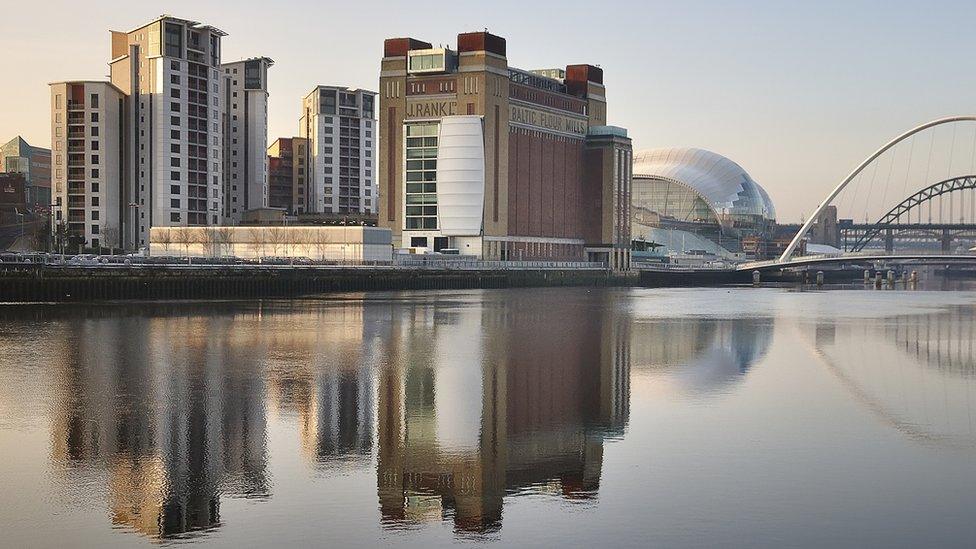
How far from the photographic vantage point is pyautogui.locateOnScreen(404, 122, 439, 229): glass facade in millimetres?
142125

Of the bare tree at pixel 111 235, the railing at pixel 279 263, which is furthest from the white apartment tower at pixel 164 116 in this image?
the railing at pixel 279 263

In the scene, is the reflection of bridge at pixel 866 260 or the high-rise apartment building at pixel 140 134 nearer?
the high-rise apartment building at pixel 140 134

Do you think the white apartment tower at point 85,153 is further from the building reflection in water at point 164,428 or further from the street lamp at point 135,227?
the building reflection in water at point 164,428

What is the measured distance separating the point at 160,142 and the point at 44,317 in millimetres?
80078

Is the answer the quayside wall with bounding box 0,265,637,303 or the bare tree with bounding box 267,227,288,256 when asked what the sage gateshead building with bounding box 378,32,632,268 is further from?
the bare tree with bounding box 267,227,288,256

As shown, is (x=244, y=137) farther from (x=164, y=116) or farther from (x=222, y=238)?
(x=222, y=238)

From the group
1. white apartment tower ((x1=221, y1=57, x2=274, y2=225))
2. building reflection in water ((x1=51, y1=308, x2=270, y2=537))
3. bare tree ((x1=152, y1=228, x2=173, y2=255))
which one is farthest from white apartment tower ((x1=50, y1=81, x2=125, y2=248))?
building reflection in water ((x1=51, y1=308, x2=270, y2=537))

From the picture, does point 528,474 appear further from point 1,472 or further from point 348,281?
point 348,281

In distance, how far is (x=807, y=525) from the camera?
18.4m

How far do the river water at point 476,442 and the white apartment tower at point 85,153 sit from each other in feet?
290

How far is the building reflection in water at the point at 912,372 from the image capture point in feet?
95.2

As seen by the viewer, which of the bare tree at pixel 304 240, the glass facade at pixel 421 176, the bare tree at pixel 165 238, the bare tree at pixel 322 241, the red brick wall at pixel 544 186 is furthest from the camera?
the red brick wall at pixel 544 186

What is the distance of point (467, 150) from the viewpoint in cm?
13962

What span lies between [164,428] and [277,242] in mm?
96458
